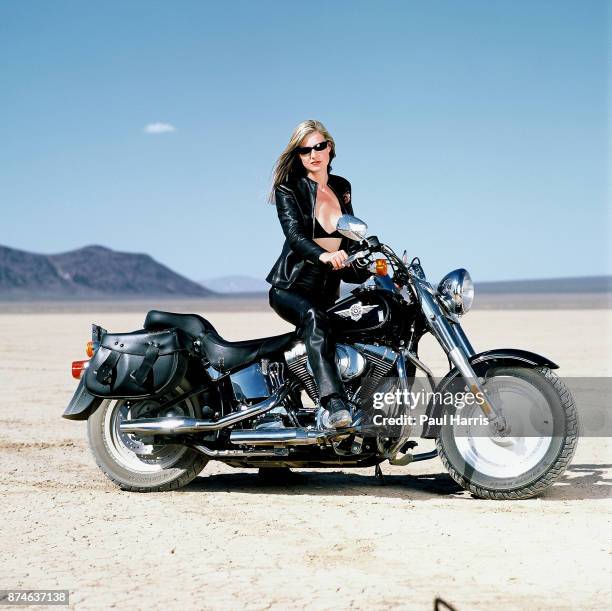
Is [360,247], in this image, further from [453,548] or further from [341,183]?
[453,548]

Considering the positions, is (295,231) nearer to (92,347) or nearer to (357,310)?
(357,310)

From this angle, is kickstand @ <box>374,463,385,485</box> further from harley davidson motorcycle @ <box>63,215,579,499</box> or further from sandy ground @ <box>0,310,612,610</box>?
harley davidson motorcycle @ <box>63,215,579,499</box>

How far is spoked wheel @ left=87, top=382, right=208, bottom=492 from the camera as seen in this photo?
6.44m

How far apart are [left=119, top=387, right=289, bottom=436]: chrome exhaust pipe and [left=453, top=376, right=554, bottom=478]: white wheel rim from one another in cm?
120

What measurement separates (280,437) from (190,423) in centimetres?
68

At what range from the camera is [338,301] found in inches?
240

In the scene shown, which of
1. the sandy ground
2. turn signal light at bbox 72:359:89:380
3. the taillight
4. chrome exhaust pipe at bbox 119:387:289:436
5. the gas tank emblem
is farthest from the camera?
turn signal light at bbox 72:359:89:380

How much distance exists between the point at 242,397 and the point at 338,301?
3.01ft

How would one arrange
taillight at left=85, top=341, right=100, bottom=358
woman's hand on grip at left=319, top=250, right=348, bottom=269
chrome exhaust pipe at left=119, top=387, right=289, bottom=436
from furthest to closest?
taillight at left=85, top=341, right=100, bottom=358
chrome exhaust pipe at left=119, top=387, right=289, bottom=436
woman's hand on grip at left=319, top=250, right=348, bottom=269

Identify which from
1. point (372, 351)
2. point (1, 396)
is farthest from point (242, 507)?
point (1, 396)

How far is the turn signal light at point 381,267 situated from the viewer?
5.68 meters

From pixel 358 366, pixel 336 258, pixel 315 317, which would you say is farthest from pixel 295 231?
pixel 358 366
